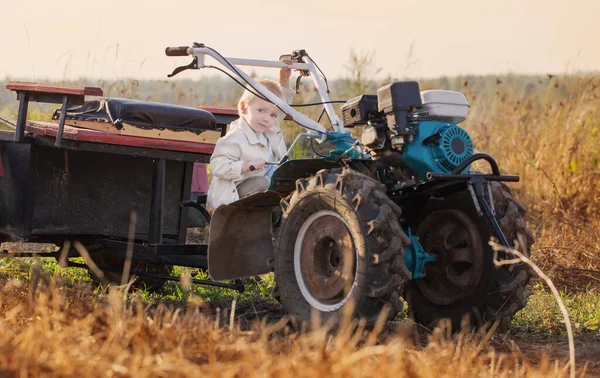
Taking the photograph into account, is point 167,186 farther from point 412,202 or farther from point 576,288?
point 576,288

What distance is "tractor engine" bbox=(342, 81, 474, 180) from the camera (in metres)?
4.39

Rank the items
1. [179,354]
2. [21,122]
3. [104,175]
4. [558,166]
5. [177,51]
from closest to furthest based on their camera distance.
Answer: [179,354]
[177,51]
[21,122]
[104,175]
[558,166]

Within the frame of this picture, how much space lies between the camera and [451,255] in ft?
15.2

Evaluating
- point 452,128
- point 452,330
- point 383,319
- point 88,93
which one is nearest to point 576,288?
point 452,330

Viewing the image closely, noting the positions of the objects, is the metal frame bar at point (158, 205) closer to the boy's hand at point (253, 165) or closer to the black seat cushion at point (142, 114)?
the black seat cushion at point (142, 114)

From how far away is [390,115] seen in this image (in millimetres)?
4418

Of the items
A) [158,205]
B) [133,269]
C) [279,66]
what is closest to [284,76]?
[279,66]

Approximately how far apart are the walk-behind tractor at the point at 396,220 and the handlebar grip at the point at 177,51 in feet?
1.49

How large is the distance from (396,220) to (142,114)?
7.01 feet

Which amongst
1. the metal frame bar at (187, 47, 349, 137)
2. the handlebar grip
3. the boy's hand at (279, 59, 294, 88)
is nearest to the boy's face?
the metal frame bar at (187, 47, 349, 137)

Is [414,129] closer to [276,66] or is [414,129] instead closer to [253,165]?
[253,165]

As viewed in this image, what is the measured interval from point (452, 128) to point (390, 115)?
301 mm

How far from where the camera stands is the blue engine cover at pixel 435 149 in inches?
173

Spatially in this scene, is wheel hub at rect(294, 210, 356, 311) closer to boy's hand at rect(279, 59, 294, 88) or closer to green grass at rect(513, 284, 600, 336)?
green grass at rect(513, 284, 600, 336)
